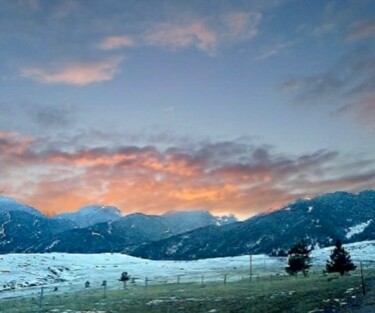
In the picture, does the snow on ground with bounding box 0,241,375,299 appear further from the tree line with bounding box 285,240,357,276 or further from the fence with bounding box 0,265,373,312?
the tree line with bounding box 285,240,357,276

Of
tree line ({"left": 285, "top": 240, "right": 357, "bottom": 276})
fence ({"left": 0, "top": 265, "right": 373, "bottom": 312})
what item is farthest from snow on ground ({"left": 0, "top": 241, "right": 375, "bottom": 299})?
tree line ({"left": 285, "top": 240, "right": 357, "bottom": 276})

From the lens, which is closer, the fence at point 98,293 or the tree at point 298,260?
the fence at point 98,293

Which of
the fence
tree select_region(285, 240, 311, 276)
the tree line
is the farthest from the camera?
tree select_region(285, 240, 311, 276)

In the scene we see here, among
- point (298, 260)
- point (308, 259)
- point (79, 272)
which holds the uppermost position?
point (308, 259)

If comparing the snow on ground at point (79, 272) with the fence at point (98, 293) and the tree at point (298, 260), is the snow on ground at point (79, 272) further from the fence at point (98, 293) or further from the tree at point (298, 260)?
the tree at point (298, 260)

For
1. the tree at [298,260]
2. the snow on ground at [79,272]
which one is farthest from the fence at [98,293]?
the snow on ground at [79,272]

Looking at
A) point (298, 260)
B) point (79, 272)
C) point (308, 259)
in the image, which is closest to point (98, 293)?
point (298, 260)

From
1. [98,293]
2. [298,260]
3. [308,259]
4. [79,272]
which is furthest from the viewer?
[79,272]

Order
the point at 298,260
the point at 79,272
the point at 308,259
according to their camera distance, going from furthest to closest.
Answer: the point at 79,272
the point at 308,259
the point at 298,260

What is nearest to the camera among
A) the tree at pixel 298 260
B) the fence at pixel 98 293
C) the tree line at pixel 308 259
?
the fence at pixel 98 293

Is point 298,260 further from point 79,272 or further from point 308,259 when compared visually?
point 79,272

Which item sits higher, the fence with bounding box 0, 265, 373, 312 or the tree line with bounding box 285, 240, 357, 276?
the tree line with bounding box 285, 240, 357, 276

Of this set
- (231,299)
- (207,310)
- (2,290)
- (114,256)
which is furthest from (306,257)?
(114,256)

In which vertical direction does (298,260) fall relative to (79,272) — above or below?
above
